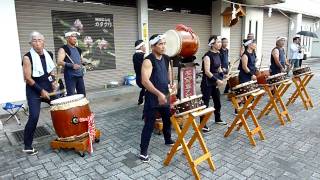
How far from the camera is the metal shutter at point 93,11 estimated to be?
7.22m

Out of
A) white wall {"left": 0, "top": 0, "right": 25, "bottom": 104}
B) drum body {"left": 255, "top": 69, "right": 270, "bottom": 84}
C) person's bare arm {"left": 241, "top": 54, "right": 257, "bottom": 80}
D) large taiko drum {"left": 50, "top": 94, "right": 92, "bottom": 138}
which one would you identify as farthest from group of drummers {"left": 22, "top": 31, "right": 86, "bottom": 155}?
drum body {"left": 255, "top": 69, "right": 270, "bottom": 84}

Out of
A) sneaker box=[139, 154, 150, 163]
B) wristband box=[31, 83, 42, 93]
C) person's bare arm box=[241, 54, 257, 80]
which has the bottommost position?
sneaker box=[139, 154, 150, 163]

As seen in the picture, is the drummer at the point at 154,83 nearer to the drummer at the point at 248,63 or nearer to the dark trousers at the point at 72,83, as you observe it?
the dark trousers at the point at 72,83

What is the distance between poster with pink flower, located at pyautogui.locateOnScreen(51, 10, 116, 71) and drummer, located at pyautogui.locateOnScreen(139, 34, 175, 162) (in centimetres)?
437

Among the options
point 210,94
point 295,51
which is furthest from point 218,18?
point 210,94

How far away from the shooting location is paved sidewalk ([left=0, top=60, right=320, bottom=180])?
3783 millimetres

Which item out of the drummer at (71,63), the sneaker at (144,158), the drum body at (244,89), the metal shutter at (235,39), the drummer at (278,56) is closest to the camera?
the sneaker at (144,158)

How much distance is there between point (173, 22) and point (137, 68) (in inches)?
211

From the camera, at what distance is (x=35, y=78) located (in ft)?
14.2

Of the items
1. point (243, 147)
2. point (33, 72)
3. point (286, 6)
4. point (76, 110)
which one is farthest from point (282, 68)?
point (286, 6)

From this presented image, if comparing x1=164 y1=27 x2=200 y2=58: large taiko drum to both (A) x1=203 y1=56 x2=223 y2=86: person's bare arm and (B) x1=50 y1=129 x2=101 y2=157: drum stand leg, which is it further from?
(B) x1=50 y1=129 x2=101 y2=157: drum stand leg

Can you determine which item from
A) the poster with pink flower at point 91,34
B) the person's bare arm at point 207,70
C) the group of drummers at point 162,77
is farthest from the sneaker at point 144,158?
the poster with pink flower at point 91,34

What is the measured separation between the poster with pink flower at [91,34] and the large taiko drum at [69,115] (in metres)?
3.76

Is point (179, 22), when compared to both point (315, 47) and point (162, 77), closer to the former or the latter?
point (162, 77)
